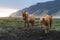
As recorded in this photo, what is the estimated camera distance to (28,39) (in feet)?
25.7

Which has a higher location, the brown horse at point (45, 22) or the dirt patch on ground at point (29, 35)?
the brown horse at point (45, 22)

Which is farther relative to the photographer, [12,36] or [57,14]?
[57,14]

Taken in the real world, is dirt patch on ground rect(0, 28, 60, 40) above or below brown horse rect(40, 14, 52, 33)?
below

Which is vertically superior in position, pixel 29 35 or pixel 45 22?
pixel 45 22

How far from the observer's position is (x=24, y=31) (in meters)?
8.60

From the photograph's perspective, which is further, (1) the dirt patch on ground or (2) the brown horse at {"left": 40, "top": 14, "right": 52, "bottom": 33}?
(2) the brown horse at {"left": 40, "top": 14, "right": 52, "bottom": 33}

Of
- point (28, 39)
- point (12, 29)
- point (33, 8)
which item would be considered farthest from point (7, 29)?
point (33, 8)

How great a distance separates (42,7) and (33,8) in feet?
2.38

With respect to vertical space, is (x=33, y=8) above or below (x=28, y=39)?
above

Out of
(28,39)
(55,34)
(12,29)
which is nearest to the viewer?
(28,39)

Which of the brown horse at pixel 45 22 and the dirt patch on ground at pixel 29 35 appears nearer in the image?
the dirt patch on ground at pixel 29 35

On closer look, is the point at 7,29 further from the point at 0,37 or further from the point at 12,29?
the point at 0,37

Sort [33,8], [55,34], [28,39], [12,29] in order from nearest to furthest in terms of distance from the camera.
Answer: [28,39]
[55,34]
[12,29]
[33,8]

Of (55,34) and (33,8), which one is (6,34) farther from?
(33,8)
